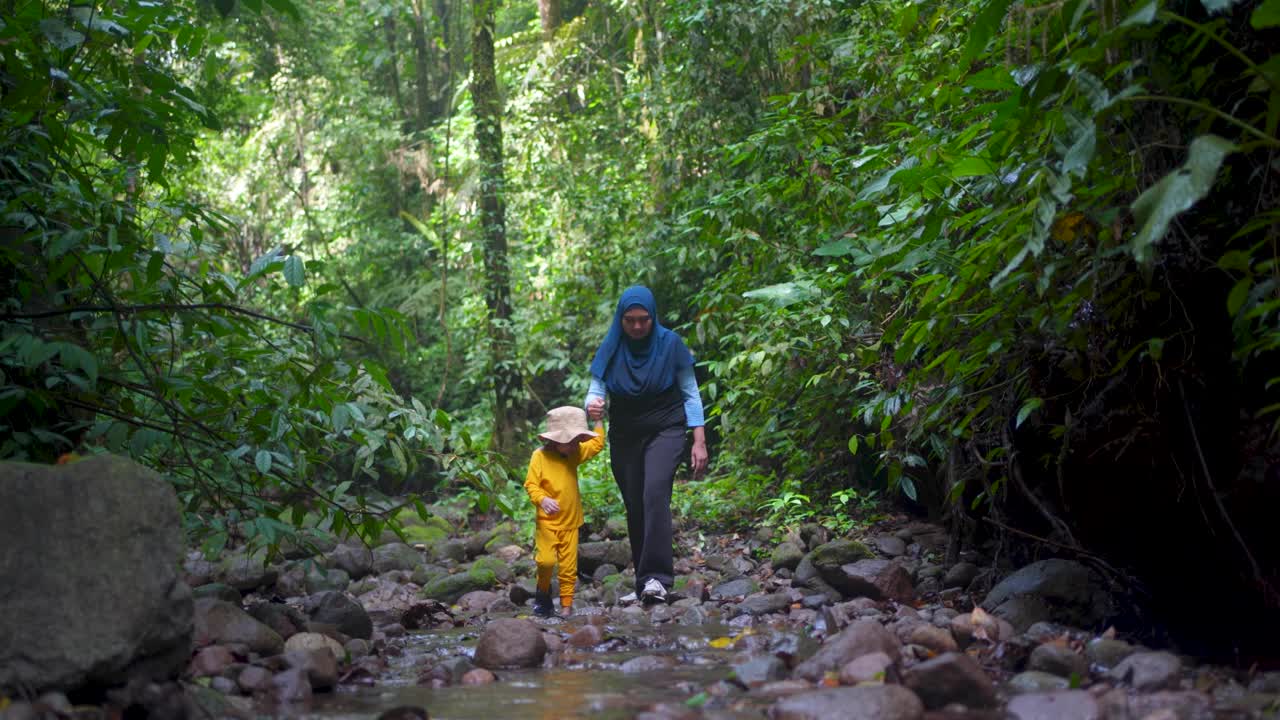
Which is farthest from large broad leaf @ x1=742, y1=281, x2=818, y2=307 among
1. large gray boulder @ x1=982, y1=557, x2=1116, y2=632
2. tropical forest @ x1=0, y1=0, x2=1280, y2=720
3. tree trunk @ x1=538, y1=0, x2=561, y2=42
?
tree trunk @ x1=538, y1=0, x2=561, y2=42

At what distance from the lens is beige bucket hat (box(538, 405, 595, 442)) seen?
20.5ft

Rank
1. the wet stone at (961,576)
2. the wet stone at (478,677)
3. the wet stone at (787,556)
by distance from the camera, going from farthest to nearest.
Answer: the wet stone at (787,556) → the wet stone at (961,576) → the wet stone at (478,677)

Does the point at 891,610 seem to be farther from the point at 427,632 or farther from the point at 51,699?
the point at 51,699

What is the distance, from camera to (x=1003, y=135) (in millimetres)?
3693

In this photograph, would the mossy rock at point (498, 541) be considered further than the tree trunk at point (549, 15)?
No

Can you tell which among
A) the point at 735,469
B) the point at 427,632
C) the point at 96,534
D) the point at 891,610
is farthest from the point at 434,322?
the point at 96,534

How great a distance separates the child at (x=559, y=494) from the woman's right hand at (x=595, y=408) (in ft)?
0.20

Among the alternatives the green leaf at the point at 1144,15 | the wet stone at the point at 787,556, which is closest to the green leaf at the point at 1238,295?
the green leaf at the point at 1144,15

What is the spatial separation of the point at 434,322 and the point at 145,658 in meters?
12.0

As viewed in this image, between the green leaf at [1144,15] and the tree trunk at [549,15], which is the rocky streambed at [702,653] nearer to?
the green leaf at [1144,15]

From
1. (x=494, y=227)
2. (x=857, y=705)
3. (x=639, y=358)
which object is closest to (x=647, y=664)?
(x=857, y=705)

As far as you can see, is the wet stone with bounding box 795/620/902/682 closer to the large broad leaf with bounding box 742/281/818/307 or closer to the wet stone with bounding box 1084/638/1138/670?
the wet stone with bounding box 1084/638/1138/670

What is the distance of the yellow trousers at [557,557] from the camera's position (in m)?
6.24

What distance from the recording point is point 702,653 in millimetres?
4645
